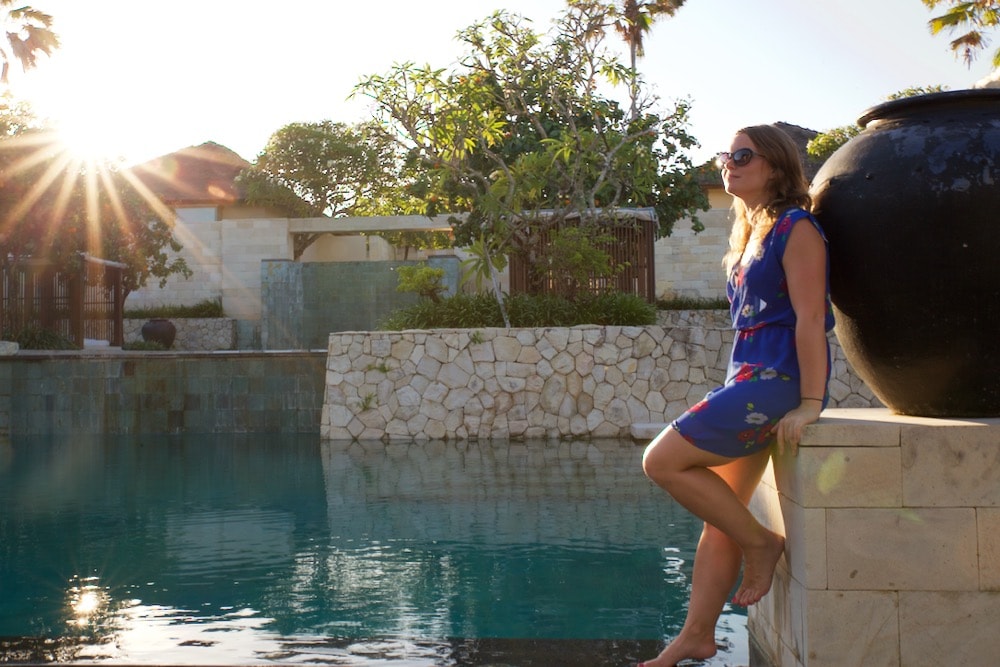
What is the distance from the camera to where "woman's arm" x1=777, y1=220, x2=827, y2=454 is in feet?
9.40

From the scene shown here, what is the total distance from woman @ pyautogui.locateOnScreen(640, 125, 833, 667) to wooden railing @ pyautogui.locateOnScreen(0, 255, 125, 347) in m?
18.9

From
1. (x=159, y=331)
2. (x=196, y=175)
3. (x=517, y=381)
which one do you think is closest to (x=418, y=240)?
(x=196, y=175)

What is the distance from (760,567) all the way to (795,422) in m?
0.45

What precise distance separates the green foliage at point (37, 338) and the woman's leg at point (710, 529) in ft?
62.5

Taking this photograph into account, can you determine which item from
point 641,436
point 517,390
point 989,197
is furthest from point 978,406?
point 517,390

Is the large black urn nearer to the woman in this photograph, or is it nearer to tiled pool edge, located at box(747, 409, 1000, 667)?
the woman

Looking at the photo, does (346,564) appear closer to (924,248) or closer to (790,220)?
(790,220)

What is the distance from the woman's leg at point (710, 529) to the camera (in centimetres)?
296

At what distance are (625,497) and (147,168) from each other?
1461 inches

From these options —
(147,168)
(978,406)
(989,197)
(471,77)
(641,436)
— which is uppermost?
(147,168)

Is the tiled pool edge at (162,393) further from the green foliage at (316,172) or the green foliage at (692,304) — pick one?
the green foliage at (316,172)

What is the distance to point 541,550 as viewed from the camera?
579cm

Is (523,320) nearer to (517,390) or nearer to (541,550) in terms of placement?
(517,390)

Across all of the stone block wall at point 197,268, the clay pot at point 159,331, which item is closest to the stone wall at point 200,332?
the clay pot at point 159,331
